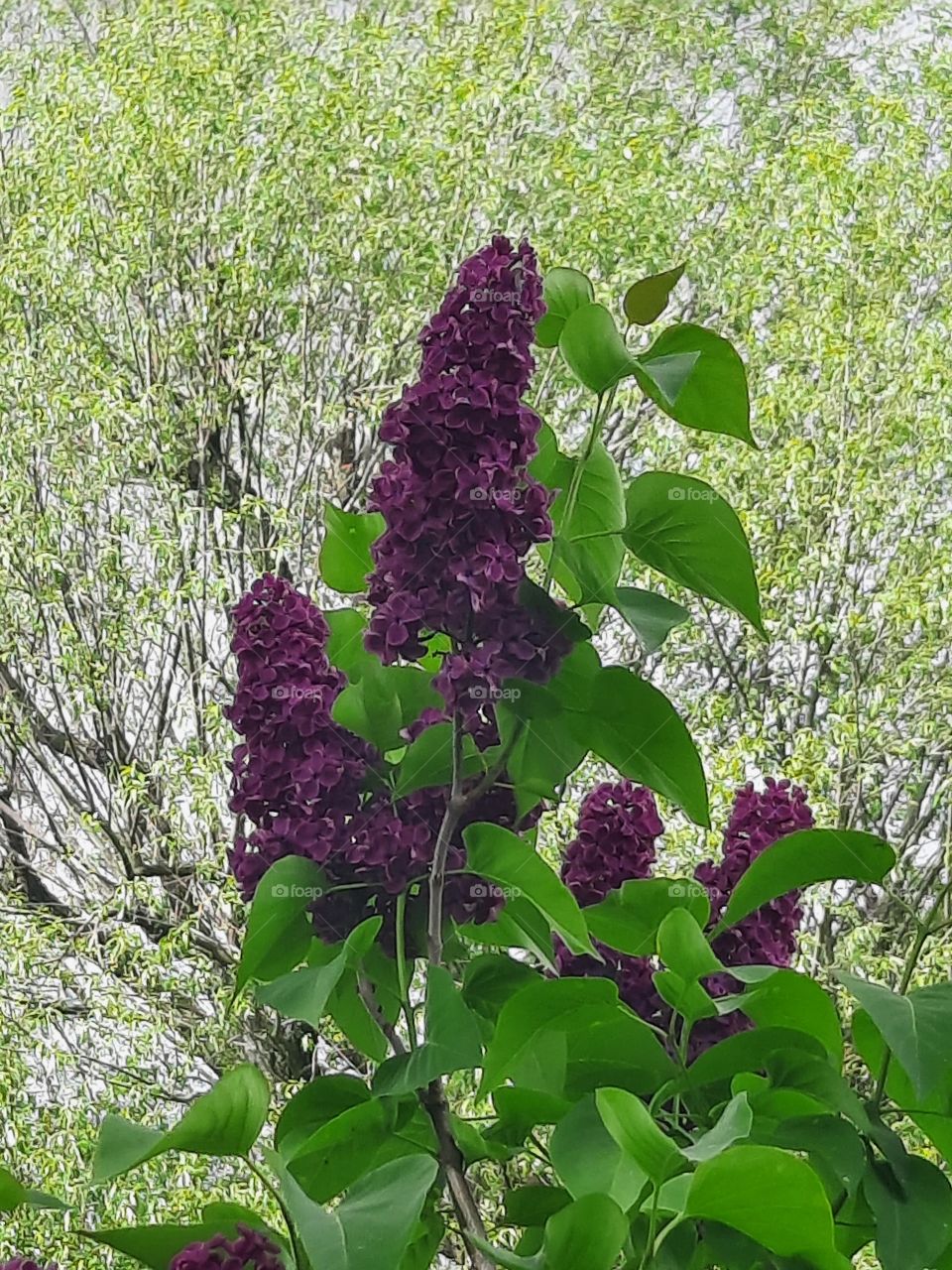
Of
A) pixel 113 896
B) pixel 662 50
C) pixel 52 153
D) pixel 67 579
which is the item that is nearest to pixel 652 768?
pixel 113 896

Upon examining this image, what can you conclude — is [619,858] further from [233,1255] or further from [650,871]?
[233,1255]

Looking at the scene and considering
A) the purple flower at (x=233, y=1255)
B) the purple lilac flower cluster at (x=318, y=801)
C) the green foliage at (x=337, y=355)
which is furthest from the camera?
the green foliage at (x=337, y=355)

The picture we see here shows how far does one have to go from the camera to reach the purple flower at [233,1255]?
26cm

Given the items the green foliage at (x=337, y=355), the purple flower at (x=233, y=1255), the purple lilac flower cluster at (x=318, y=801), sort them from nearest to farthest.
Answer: the purple flower at (x=233, y=1255)
the purple lilac flower cluster at (x=318, y=801)
the green foliage at (x=337, y=355)

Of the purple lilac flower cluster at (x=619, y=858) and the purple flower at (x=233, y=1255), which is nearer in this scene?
the purple flower at (x=233, y=1255)

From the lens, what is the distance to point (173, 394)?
2135 millimetres

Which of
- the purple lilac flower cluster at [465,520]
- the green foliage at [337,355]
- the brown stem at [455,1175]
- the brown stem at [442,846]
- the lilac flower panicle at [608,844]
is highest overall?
the green foliage at [337,355]

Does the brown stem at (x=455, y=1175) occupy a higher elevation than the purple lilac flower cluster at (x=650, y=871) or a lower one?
lower

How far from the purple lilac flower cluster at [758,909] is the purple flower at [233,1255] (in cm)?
16

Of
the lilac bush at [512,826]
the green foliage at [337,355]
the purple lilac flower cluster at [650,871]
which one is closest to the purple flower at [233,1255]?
the lilac bush at [512,826]

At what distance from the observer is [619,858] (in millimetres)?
435

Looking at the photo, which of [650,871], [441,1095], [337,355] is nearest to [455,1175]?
[441,1095]

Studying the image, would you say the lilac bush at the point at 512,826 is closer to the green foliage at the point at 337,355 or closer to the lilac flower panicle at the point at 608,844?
the lilac flower panicle at the point at 608,844

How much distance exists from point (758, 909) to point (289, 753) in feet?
0.41
